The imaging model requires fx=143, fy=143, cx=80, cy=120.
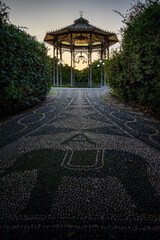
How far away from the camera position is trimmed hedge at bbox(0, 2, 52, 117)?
3400 mm

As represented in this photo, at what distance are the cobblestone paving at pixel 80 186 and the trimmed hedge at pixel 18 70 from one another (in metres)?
1.65

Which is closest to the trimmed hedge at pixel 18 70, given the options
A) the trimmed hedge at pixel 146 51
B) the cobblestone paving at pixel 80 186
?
the cobblestone paving at pixel 80 186

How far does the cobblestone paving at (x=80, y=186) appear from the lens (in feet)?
2.83

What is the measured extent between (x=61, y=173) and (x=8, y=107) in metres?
2.94

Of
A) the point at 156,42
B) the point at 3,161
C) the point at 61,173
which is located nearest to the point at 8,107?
the point at 3,161

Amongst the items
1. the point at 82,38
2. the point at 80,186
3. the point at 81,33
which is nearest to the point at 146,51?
the point at 80,186

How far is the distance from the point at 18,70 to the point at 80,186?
144 inches

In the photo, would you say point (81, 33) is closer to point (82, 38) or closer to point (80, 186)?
point (82, 38)

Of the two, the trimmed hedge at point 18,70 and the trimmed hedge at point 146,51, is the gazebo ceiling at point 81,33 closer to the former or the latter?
the trimmed hedge at point 18,70

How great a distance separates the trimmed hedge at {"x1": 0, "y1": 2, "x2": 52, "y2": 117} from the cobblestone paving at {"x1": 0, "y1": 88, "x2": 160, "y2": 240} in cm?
165

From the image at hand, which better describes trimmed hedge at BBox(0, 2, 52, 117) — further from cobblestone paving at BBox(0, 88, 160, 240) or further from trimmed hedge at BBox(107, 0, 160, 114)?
trimmed hedge at BBox(107, 0, 160, 114)

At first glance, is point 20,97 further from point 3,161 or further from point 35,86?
point 3,161

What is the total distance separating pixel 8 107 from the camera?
3.65 metres

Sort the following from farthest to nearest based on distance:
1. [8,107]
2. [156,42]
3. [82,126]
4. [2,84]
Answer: [8,107] < [2,84] < [156,42] < [82,126]
